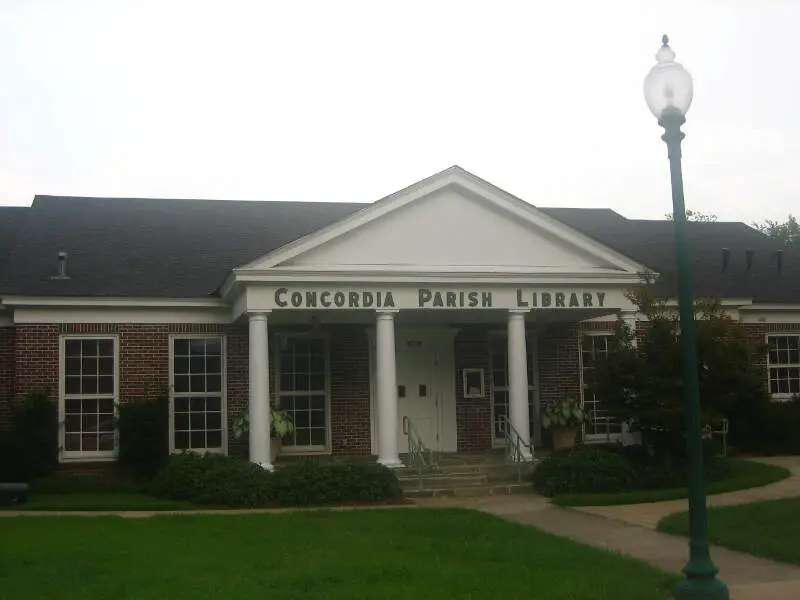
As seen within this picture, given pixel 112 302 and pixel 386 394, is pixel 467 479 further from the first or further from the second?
pixel 112 302

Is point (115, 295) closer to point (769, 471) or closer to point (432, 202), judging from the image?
point (432, 202)

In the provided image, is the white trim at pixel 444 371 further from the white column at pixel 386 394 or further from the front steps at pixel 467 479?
the white column at pixel 386 394

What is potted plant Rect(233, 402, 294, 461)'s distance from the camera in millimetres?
18875

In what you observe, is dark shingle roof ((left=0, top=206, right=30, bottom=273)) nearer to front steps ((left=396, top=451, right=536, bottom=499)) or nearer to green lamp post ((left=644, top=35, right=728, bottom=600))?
front steps ((left=396, top=451, right=536, bottom=499))

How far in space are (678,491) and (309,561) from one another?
26.1 ft

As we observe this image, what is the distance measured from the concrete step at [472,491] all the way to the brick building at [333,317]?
71cm

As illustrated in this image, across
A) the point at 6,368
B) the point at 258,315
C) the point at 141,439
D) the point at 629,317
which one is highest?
the point at 258,315

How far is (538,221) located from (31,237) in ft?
36.7

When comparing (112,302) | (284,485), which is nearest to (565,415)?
(284,485)

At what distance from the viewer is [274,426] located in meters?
18.9

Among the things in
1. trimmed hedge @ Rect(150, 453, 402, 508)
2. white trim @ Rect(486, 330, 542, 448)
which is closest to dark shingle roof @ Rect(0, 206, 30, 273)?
trimmed hedge @ Rect(150, 453, 402, 508)

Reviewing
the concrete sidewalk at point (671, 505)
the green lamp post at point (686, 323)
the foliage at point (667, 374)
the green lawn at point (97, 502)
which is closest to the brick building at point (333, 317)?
the foliage at point (667, 374)

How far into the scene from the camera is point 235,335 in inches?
792

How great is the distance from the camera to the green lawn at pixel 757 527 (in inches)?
422
